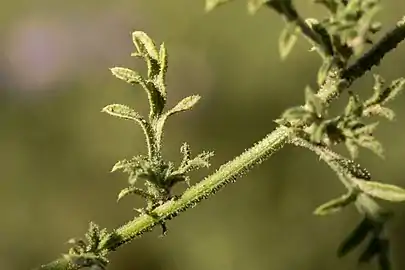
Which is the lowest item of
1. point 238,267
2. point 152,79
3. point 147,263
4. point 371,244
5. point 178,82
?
point 371,244

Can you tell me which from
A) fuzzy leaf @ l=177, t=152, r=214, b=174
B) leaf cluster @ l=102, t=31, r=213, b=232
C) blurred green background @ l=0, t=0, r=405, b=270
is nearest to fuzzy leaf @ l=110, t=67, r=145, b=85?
leaf cluster @ l=102, t=31, r=213, b=232

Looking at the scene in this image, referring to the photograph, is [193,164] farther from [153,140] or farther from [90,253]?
[90,253]

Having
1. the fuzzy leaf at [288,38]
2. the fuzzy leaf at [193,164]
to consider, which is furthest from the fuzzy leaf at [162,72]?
the fuzzy leaf at [288,38]

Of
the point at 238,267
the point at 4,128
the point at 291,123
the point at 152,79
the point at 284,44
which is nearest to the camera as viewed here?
the point at 284,44

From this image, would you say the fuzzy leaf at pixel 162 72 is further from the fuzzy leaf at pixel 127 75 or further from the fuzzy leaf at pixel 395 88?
the fuzzy leaf at pixel 395 88

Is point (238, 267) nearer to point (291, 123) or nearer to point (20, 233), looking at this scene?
point (20, 233)

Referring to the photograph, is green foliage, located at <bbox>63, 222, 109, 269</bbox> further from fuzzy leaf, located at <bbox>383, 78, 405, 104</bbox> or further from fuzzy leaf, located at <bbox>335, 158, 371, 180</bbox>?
fuzzy leaf, located at <bbox>383, 78, 405, 104</bbox>

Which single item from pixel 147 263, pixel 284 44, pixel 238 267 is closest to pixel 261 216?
pixel 238 267
